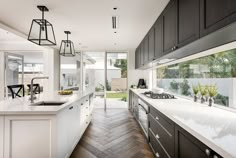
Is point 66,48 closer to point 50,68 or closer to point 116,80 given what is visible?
point 50,68

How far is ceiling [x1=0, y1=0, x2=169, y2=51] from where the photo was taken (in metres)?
2.59

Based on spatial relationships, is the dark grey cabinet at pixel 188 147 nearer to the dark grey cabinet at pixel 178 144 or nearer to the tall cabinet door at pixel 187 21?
the dark grey cabinet at pixel 178 144

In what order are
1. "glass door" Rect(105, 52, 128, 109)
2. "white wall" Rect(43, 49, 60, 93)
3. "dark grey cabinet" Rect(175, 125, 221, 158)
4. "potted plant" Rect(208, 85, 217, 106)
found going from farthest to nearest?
1. "glass door" Rect(105, 52, 128, 109)
2. "white wall" Rect(43, 49, 60, 93)
3. "potted plant" Rect(208, 85, 217, 106)
4. "dark grey cabinet" Rect(175, 125, 221, 158)

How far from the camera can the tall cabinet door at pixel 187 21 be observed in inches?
60.8

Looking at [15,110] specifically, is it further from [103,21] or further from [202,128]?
[103,21]

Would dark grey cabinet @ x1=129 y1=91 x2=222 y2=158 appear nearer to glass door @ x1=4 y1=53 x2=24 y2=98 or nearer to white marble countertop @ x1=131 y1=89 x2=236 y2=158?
white marble countertop @ x1=131 y1=89 x2=236 y2=158

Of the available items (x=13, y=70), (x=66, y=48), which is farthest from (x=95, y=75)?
(x=13, y=70)

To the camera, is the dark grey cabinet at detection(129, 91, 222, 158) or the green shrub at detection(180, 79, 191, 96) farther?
the green shrub at detection(180, 79, 191, 96)

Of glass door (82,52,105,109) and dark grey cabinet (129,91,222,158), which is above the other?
glass door (82,52,105,109)

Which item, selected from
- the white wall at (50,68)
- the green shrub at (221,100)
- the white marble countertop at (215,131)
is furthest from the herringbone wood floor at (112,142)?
the white wall at (50,68)

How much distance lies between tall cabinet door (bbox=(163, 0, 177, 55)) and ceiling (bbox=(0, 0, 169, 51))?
219mm

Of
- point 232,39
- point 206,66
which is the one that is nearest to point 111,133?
point 206,66

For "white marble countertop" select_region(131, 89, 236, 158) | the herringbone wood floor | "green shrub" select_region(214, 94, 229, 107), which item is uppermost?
"green shrub" select_region(214, 94, 229, 107)

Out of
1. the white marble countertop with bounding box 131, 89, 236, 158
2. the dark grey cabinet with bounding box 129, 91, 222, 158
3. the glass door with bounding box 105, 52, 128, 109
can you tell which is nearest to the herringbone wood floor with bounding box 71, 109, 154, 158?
the dark grey cabinet with bounding box 129, 91, 222, 158
